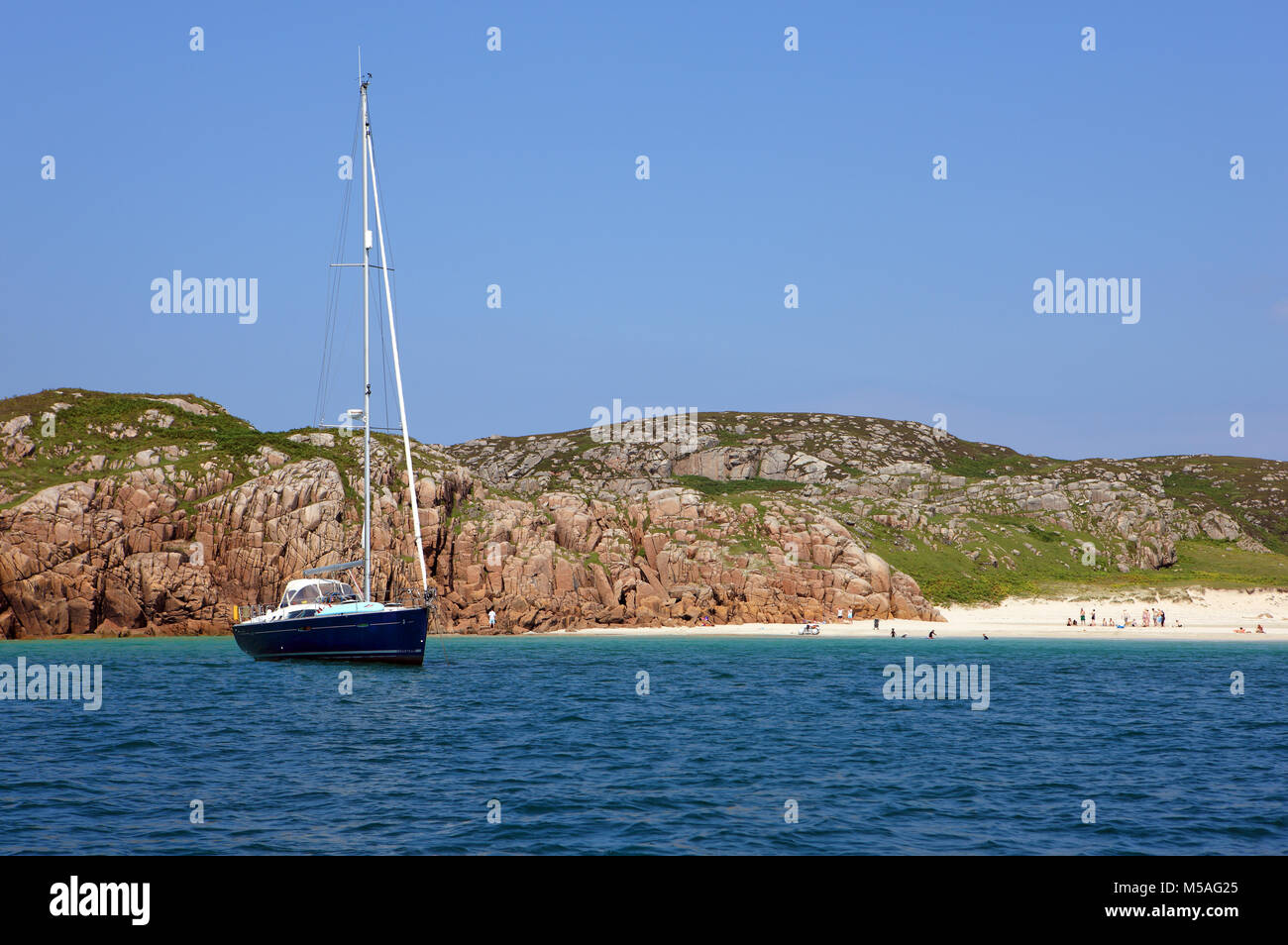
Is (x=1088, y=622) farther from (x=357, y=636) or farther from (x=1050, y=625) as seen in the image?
(x=357, y=636)

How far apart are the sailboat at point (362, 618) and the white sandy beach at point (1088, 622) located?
38.4 meters

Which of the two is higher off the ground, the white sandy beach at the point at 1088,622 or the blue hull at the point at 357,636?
the blue hull at the point at 357,636

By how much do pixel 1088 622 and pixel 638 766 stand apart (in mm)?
89123

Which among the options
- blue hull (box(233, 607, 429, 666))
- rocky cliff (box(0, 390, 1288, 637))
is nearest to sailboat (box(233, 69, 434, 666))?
blue hull (box(233, 607, 429, 666))

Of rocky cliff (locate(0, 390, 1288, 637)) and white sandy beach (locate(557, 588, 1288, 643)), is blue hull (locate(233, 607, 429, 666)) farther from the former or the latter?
white sandy beach (locate(557, 588, 1288, 643))

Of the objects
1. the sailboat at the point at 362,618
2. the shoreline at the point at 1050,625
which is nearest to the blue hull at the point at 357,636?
the sailboat at the point at 362,618

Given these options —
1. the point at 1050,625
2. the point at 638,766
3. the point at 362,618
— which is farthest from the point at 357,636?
the point at 1050,625

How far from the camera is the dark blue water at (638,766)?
20062mm

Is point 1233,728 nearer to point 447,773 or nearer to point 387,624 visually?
point 447,773

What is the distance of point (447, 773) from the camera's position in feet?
87.6

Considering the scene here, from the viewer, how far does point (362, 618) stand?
5584cm

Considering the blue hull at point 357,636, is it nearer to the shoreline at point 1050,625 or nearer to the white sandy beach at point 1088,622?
the shoreline at point 1050,625
